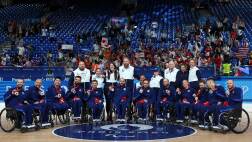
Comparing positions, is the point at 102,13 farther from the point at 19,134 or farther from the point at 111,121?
the point at 19,134

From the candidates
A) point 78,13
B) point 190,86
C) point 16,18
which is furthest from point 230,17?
→ point 190,86

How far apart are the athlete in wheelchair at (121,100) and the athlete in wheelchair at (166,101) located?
0.82m

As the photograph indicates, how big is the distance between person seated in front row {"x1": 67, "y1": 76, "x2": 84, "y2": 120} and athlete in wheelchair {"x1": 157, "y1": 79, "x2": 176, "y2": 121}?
1965 mm

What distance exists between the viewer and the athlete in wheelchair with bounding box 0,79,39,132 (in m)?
10.6

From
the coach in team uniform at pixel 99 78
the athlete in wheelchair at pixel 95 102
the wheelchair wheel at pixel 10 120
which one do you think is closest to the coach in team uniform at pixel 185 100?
the athlete in wheelchair at pixel 95 102

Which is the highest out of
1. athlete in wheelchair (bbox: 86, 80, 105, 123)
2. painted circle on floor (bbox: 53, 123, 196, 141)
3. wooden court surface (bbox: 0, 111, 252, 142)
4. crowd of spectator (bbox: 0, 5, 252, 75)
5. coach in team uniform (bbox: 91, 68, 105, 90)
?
crowd of spectator (bbox: 0, 5, 252, 75)

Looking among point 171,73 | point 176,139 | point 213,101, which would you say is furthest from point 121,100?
point 176,139

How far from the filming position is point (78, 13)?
28922mm

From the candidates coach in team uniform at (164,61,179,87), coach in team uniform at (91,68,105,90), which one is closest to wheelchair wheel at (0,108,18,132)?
coach in team uniform at (91,68,105,90)

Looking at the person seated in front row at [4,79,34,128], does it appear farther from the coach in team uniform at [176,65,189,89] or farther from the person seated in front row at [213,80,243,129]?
the person seated in front row at [213,80,243,129]

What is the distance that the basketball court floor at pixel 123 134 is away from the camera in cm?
969

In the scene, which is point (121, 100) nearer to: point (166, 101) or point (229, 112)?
point (166, 101)

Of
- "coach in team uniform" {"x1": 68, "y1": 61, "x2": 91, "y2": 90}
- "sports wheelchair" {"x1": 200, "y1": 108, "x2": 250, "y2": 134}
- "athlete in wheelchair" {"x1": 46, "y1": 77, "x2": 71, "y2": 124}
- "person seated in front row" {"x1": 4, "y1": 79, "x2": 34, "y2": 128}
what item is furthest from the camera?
"coach in team uniform" {"x1": 68, "y1": 61, "x2": 91, "y2": 90}

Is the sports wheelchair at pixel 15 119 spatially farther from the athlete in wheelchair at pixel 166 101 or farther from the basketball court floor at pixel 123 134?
the athlete in wheelchair at pixel 166 101
